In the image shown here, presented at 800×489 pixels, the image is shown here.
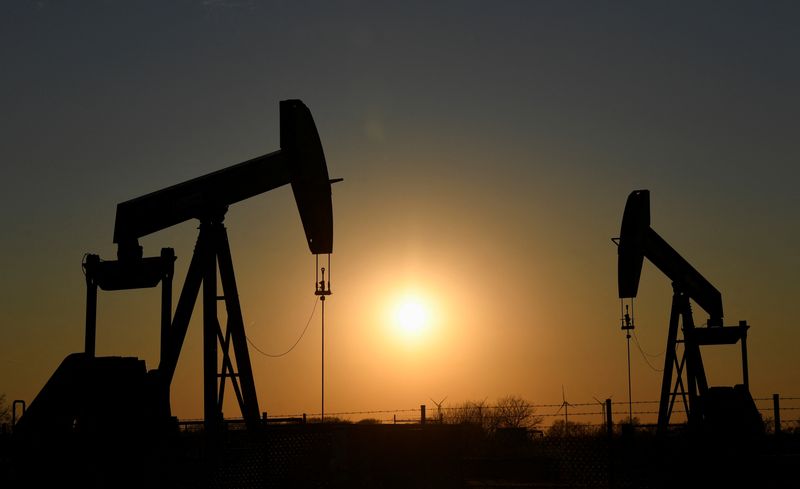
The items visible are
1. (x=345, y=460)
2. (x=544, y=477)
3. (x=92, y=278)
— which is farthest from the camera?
(x=544, y=477)

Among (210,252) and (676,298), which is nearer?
(210,252)

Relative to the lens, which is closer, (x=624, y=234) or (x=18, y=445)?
(x=18, y=445)

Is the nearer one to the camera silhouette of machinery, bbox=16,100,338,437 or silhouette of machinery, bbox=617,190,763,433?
silhouette of machinery, bbox=16,100,338,437

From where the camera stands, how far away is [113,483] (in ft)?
32.3

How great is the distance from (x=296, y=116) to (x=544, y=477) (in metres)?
7.09

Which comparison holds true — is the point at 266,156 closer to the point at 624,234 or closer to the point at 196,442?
the point at 196,442

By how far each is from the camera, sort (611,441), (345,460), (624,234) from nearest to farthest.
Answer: (611,441) → (345,460) → (624,234)

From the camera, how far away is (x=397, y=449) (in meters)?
13.4

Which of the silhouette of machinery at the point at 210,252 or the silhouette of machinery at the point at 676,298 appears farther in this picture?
the silhouette of machinery at the point at 676,298

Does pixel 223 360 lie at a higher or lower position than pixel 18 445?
higher

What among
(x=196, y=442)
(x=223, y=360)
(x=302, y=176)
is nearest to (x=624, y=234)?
(x=302, y=176)

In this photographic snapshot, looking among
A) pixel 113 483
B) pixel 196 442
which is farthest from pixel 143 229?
pixel 113 483

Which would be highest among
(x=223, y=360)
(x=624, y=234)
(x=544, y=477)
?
(x=624, y=234)

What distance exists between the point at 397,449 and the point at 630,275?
331 inches
